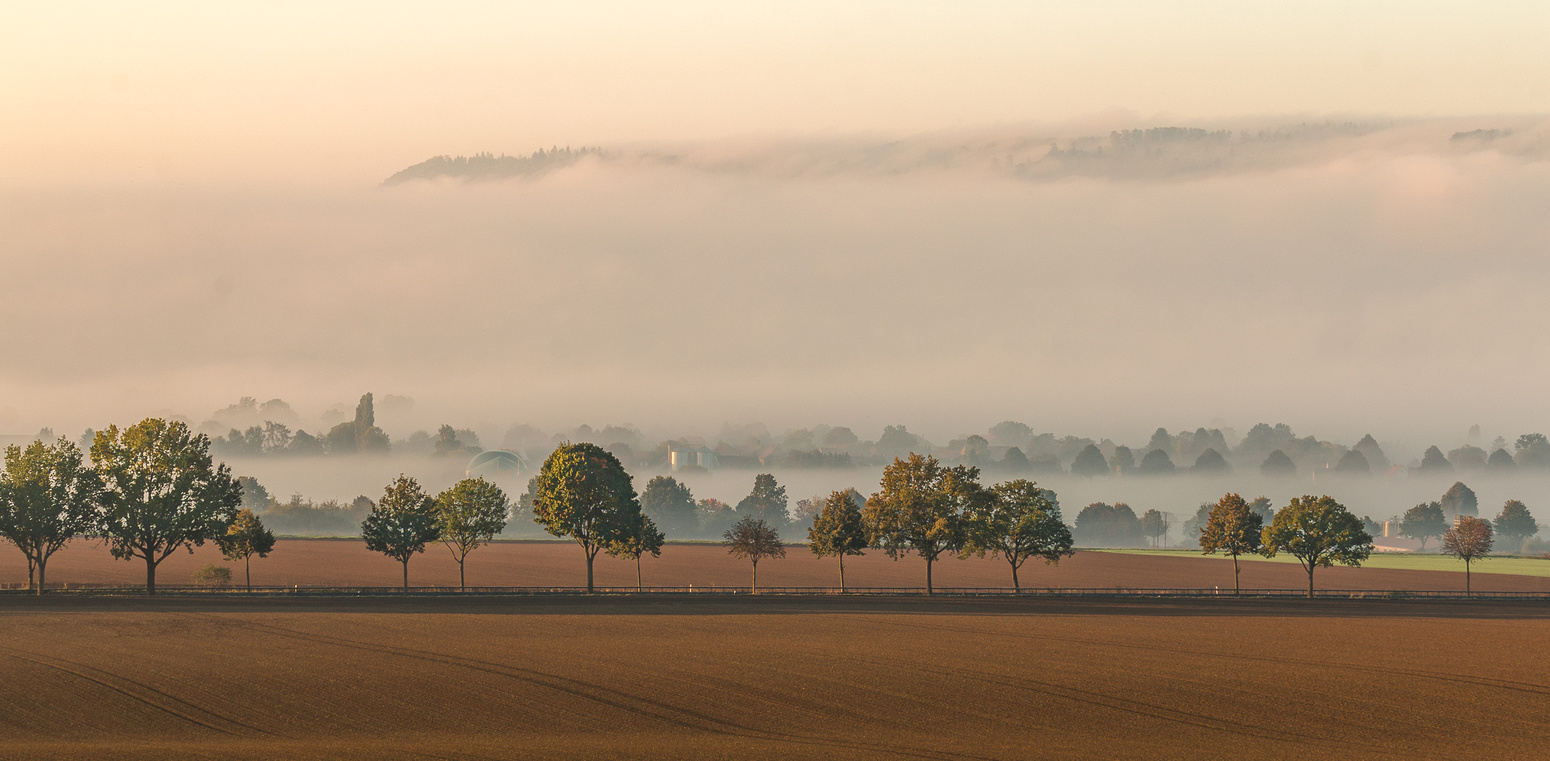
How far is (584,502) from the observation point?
11325cm

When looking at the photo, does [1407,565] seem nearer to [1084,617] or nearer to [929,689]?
[1084,617]

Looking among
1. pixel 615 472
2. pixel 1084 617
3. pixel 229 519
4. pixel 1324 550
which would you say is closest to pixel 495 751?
pixel 1084 617

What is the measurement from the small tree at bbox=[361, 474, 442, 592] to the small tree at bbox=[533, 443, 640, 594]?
1216 centimetres

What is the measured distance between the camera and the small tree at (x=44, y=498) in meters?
107

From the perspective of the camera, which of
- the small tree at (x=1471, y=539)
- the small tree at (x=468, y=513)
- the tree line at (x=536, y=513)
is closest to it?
the tree line at (x=536, y=513)

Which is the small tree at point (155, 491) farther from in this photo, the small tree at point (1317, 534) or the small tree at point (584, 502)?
the small tree at point (1317, 534)

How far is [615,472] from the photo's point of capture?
117000 mm

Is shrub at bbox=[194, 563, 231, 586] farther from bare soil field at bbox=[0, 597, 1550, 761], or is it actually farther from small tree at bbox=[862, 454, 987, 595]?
small tree at bbox=[862, 454, 987, 595]

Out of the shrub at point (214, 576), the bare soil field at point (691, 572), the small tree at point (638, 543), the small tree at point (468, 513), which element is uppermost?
the small tree at point (468, 513)

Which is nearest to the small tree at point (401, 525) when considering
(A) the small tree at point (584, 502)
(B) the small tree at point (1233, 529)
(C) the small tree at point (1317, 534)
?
(A) the small tree at point (584, 502)

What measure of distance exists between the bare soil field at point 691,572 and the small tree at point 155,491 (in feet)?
45.3

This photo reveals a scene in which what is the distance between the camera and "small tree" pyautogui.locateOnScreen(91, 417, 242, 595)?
356 ft

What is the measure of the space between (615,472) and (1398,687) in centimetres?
7328

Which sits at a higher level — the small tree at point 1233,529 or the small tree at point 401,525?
the small tree at point 401,525
